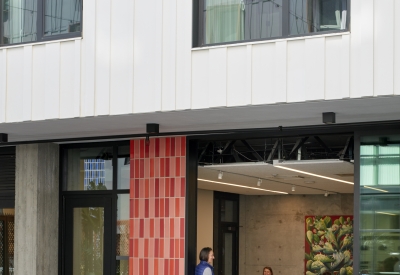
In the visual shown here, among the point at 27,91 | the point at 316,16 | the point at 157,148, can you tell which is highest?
the point at 316,16

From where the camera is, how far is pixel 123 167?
1098 centimetres

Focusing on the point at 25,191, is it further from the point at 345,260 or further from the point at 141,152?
the point at 345,260

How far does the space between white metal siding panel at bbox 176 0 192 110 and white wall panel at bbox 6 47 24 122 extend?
2.10 meters

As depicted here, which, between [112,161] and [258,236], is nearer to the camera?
[112,161]

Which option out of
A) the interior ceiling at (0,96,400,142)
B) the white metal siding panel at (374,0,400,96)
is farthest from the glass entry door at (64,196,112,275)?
the white metal siding panel at (374,0,400,96)

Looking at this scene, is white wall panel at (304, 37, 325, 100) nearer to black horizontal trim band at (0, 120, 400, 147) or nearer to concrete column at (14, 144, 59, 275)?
black horizontal trim band at (0, 120, 400, 147)

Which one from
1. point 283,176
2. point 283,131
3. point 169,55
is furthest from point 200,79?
point 283,176

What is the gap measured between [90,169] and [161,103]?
10.8ft

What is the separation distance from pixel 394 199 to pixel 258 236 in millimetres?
11106

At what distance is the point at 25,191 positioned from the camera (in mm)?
11109

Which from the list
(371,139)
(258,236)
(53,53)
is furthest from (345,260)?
(53,53)

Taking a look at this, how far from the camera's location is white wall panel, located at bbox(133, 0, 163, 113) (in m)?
8.49

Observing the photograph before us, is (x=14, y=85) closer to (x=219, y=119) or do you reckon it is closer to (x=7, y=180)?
(x=219, y=119)

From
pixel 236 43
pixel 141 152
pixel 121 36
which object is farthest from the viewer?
pixel 141 152
